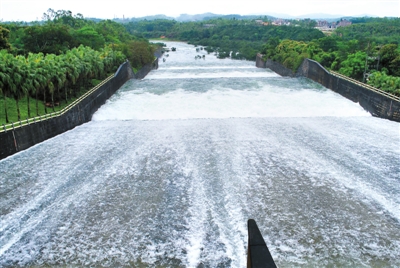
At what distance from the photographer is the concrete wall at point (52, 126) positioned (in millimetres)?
17778

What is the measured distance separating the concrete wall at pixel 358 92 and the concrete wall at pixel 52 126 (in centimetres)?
2064

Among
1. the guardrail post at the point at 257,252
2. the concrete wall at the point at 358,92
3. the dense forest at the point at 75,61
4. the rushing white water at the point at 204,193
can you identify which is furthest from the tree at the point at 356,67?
the guardrail post at the point at 257,252

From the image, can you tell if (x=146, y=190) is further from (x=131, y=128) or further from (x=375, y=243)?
(x=131, y=128)

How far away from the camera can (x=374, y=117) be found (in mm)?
25281

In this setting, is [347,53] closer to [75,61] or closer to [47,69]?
[75,61]

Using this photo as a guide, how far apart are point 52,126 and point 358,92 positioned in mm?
22693

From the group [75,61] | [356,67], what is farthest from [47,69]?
[356,67]

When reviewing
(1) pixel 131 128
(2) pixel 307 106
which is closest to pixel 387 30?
(2) pixel 307 106

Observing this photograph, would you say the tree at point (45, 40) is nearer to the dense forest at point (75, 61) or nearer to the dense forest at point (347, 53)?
the dense forest at point (75, 61)

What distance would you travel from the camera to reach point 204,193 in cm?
1351

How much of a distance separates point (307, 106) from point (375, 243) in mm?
18620

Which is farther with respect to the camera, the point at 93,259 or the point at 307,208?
the point at 307,208

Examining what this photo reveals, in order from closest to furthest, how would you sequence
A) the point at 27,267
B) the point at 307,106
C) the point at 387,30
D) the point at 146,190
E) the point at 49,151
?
the point at 27,267 < the point at 146,190 < the point at 49,151 < the point at 307,106 < the point at 387,30

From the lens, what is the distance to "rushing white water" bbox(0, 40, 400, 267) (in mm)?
10195
